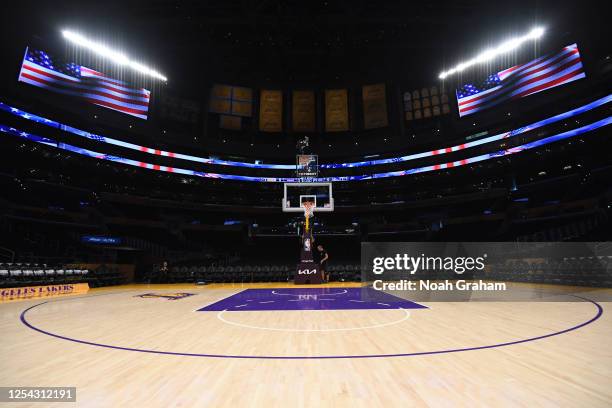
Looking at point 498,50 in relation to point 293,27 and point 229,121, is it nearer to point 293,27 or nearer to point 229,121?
point 293,27

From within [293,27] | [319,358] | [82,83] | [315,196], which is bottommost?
[319,358]

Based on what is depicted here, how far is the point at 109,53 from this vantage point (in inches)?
915

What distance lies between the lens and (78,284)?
42.3 feet

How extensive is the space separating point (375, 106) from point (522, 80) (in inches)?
448

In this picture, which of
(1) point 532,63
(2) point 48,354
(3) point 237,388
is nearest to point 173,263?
(2) point 48,354

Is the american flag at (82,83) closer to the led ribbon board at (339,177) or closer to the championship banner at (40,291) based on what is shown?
the led ribbon board at (339,177)

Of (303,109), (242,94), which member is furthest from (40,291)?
(303,109)

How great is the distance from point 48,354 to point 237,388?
2.90 meters

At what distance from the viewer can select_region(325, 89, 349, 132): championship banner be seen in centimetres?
3014

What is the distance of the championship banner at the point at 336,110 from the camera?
3014 cm

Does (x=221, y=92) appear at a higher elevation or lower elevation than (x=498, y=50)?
lower

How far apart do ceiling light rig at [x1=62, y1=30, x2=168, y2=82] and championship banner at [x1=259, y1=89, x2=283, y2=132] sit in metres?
8.79

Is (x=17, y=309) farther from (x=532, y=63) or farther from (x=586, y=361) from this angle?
(x=532, y=63)

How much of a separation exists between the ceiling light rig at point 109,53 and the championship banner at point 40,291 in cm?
1808
